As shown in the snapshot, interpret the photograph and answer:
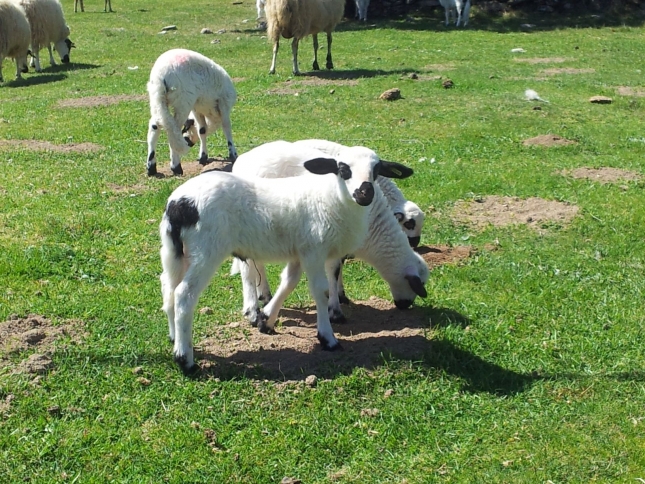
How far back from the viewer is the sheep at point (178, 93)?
33.0 feet

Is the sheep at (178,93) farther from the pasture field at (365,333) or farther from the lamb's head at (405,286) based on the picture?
the lamb's head at (405,286)

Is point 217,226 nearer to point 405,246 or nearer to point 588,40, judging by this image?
point 405,246

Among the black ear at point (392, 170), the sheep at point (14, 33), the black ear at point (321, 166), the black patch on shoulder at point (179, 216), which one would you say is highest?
the sheep at point (14, 33)

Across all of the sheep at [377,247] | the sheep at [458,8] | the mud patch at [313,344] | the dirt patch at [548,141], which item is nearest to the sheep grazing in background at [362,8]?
the sheep at [458,8]

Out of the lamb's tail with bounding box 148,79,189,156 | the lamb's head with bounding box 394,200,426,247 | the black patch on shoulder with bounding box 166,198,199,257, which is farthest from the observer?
the lamb's tail with bounding box 148,79,189,156

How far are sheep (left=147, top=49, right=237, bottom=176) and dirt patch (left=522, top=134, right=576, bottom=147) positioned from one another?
5022 mm

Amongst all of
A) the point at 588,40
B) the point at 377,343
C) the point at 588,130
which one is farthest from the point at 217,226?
the point at 588,40

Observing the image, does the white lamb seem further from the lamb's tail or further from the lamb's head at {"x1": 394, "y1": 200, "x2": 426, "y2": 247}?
the lamb's tail

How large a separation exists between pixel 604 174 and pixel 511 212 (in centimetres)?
232

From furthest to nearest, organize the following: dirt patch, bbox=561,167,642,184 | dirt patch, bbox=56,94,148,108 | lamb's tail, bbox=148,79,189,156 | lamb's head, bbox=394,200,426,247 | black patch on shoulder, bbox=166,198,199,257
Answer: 1. dirt patch, bbox=56,94,148,108
2. dirt patch, bbox=561,167,642,184
3. lamb's tail, bbox=148,79,189,156
4. lamb's head, bbox=394,200,426,247
5. black patch on shoulder, bbox=166,198,199,257

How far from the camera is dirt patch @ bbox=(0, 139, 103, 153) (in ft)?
39.2

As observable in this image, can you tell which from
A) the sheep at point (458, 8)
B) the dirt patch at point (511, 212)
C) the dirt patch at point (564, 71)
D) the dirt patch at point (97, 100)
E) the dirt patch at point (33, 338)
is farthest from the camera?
the sheep at point (458, 8)

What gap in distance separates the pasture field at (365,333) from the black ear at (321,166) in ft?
4.48

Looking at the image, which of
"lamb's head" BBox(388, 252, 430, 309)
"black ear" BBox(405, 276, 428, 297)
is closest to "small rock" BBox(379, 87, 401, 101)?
"lamb's head" BBox(388, 252, 430, 309)
